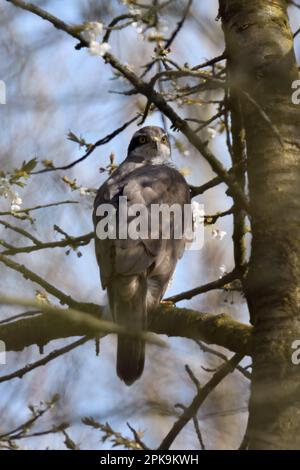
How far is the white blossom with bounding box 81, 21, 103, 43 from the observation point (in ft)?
10.5

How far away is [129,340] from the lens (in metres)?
4.24

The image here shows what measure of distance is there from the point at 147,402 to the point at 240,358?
3.54ft

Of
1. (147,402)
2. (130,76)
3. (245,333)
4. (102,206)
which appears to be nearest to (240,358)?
(245,333)

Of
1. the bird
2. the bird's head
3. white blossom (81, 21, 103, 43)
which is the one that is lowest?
the bird

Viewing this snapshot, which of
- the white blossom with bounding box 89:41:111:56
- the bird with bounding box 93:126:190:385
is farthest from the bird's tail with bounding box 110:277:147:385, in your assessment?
the white blossom with bounding box 89:41:111:56

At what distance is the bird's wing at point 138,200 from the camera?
4.61 metres

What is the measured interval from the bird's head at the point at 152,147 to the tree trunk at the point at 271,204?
7.29 feet

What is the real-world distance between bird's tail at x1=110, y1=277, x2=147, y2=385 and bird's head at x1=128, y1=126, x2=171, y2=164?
6.47 ft

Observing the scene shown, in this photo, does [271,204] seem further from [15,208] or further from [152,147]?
[152,147]

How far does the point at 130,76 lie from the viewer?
10.8 feet

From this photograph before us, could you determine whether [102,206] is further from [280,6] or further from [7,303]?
[7,303]

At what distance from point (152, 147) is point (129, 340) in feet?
8.01

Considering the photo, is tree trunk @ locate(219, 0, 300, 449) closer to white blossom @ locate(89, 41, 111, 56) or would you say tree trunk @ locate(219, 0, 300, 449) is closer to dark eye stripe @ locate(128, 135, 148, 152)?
white blossom @ locate(89, 41, 111, 56)

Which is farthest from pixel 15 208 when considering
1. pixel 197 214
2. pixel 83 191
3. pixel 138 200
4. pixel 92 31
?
pixel 92 31
